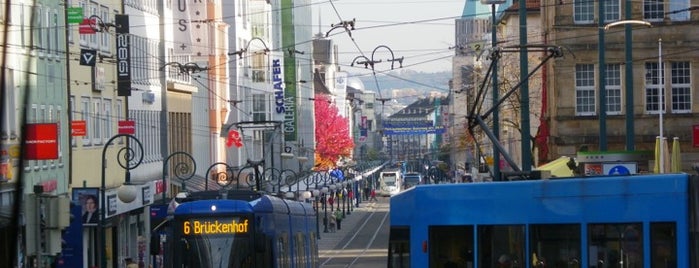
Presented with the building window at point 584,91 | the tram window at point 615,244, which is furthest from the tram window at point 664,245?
the building window at point 584,91

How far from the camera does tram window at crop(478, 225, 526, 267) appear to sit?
15180mm

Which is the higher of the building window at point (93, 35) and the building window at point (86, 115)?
the building window at point (93, 35)

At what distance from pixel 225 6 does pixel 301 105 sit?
53046mm

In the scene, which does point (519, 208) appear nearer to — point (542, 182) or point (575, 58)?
point (542, 182)

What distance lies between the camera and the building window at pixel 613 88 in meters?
55.2

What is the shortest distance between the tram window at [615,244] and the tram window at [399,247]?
9.04 feet

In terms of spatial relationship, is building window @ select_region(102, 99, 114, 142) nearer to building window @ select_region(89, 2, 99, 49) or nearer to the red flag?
building window @ select_region(89, 2, 99, 49)

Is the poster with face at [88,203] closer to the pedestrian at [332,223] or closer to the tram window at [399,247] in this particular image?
the tram window at [399,247]

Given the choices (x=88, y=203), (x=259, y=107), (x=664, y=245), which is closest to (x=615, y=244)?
(x=664, y=245)

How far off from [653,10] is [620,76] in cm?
263

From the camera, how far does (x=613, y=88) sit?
5541cm

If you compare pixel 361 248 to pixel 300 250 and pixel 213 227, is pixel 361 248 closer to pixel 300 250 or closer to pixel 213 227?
pixel 300 250

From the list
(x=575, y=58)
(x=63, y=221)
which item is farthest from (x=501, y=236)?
(x=575, y=58)

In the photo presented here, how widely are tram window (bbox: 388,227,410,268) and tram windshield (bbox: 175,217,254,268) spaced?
7.97 m
